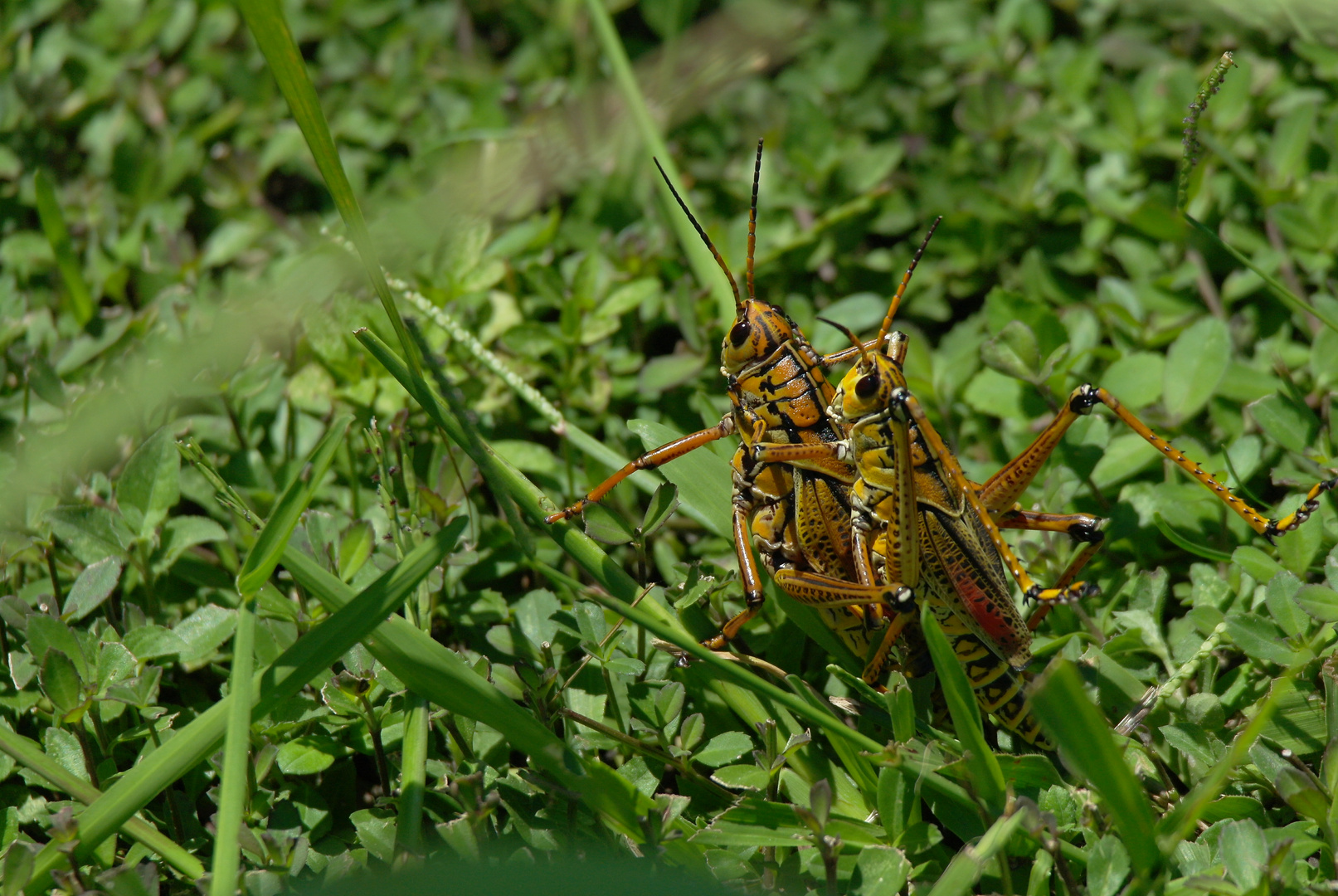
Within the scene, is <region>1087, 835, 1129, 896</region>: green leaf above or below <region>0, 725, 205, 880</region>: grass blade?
below

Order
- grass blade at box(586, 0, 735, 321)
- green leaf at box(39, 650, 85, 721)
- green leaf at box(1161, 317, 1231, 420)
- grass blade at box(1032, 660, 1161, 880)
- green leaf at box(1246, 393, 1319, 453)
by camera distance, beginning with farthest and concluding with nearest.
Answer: grass blade at box(586, 0, 735, 321), green leaf at box(1161, 317, 1231, 420), green leaf at box(1246, 393, 1319, 453), green leaf at box(39, 650, 85, 721), grass blade at box(1032, 660, 1161, 880)

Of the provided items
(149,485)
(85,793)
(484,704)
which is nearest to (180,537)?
(149,485)

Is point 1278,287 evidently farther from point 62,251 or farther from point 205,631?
point 62,251

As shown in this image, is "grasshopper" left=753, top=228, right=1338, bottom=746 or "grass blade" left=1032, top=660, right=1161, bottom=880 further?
"grasshopper" left=753, top=228, right=1338, bottom=746

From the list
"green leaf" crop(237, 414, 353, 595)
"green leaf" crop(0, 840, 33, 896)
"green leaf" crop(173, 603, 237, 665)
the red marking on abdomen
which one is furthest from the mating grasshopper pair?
"green leaf" crop(0, 840, 33, 896)

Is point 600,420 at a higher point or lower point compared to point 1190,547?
higher

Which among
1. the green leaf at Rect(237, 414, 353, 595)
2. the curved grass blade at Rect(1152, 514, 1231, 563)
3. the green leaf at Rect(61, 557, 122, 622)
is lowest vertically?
the curved grass blade at Rect(1152, 514, 1231, 563)

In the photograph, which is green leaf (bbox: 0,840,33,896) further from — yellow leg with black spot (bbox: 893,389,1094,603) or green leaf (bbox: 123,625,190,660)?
yellow leg with black spot (bbox: 893,389,1094,603)
